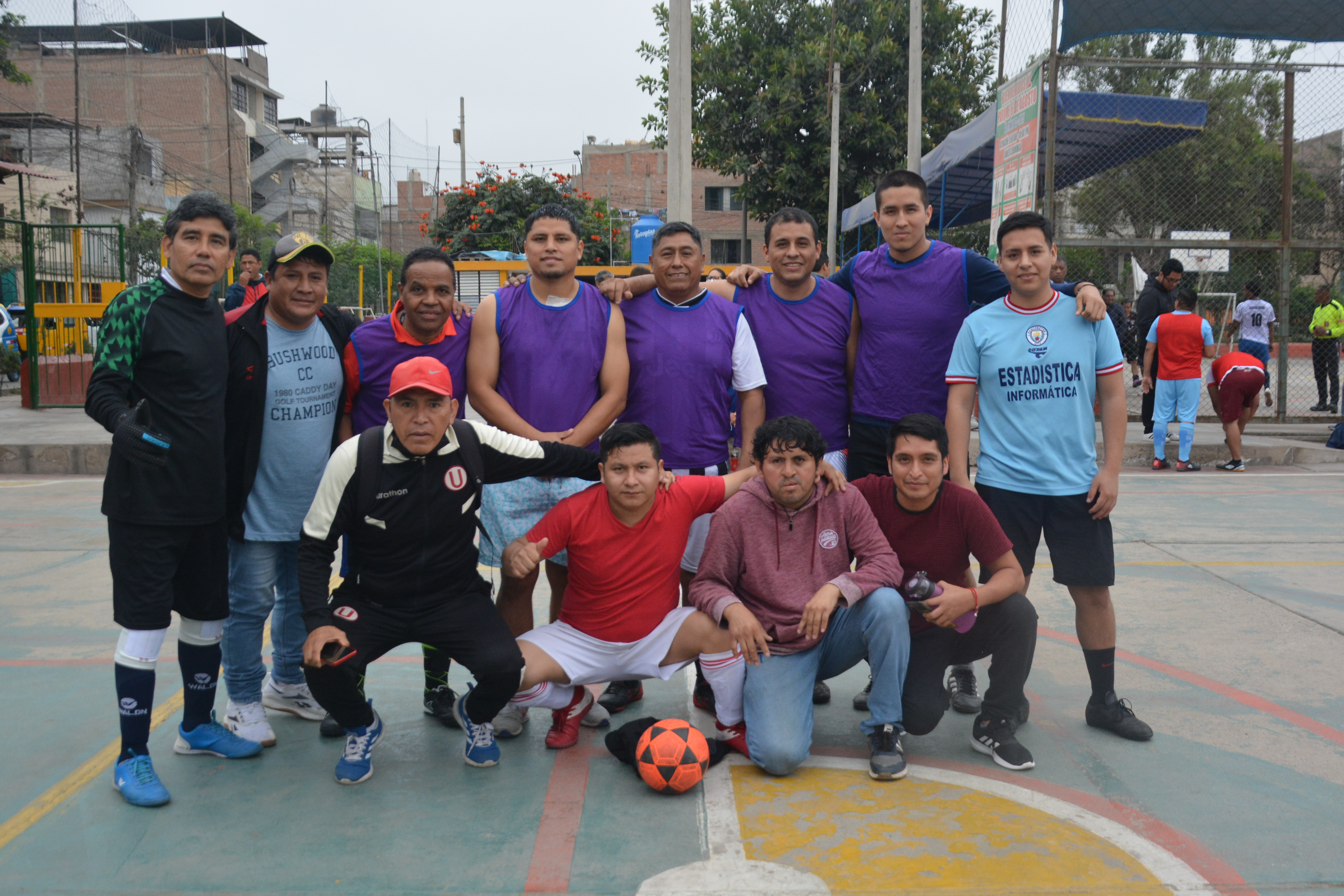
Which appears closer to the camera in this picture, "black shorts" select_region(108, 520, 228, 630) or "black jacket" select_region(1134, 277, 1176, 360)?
"black shorts" select_region(108, 520, 228, 630)

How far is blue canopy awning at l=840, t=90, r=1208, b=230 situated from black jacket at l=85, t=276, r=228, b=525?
818cm

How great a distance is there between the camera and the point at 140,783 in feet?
11.2

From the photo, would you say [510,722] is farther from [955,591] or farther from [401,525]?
[955,591]

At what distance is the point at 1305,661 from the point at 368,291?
4368 cm

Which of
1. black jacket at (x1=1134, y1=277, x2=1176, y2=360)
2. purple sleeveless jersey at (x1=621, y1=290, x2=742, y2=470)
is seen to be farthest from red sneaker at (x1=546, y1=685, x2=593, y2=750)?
black jacket at (x1=1134, y1=277, x2=1176, y2=360)

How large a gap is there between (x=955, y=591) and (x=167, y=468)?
2.79 meters

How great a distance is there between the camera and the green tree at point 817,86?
25.4 metres

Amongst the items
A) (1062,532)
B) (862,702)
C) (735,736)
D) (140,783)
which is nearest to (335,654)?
(140,783)

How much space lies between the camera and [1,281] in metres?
20.3

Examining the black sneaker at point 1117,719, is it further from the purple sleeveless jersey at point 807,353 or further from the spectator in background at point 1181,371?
the spectator in background at point 1181,371

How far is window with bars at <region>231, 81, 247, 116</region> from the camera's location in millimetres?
Result: 52000

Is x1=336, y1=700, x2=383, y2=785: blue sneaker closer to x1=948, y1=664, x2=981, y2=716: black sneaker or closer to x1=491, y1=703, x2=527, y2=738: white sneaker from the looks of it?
x1=491, y1=703, x2=527, y2=738: white sneaker

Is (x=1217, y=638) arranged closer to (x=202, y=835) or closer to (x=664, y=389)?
(x=664, y=389)

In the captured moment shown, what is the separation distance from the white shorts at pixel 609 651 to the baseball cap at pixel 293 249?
66.1 inches
